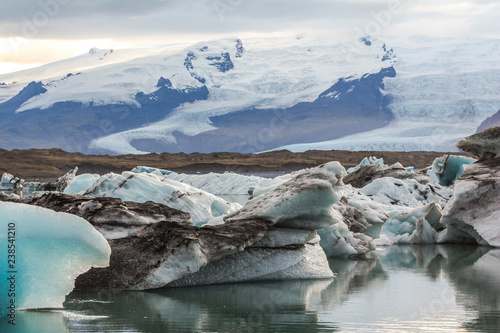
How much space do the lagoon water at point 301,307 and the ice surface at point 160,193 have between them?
288 centimetres

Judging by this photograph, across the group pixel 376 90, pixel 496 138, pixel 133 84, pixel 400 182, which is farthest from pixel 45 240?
pixel 376 90

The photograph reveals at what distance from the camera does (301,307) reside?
279 inches

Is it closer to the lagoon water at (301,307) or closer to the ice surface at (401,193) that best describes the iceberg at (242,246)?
the lagoon water at (301,307)

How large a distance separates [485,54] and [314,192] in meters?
97.5

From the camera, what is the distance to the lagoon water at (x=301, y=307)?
6203 millimetres

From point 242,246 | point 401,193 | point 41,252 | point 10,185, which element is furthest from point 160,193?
point 10,185

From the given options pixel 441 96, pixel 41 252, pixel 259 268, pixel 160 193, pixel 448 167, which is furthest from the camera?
pixel 441 96

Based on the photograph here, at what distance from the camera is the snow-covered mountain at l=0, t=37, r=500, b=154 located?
285 ft

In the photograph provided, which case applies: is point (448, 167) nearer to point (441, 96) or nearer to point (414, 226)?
point (414, 226)

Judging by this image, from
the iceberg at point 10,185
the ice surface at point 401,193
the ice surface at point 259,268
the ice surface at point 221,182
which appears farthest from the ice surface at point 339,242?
the ice surface at point 221,182

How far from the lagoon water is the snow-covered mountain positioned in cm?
6764

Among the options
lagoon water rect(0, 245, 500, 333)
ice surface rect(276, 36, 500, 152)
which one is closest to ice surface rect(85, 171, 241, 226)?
lagoon water rect(0, 245, 500, 333)

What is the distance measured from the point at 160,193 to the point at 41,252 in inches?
224

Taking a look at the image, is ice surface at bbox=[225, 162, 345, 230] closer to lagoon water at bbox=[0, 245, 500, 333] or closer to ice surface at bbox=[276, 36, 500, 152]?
lagoon water at bbox=[0, 245, 500, 333]
